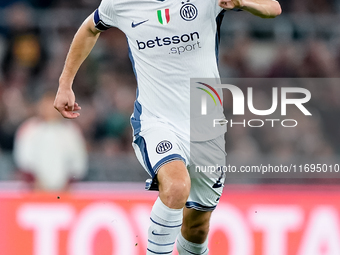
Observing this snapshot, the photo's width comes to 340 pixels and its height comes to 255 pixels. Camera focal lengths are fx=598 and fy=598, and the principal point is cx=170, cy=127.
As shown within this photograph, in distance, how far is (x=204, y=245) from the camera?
14.2ft

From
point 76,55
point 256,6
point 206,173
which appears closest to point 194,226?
point 206,173

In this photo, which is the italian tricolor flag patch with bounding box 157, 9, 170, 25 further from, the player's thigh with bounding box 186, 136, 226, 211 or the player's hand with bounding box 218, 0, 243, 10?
the player's thigh with bounding box 186, 136, 226, 211

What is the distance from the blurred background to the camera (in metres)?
5.51

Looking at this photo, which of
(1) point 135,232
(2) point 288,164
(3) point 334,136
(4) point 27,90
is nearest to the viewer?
(1) point 135,232

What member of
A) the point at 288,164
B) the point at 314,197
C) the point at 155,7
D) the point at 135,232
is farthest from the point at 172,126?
the point at 288,164

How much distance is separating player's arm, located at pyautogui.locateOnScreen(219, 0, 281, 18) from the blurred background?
2.37m

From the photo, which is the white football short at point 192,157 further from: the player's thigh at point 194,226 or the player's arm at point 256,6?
the player's arm at point 256,6

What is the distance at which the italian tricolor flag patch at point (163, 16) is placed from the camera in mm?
3803

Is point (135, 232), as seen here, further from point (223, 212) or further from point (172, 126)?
point (172, 126)

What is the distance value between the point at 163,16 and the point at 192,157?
36.6 inches

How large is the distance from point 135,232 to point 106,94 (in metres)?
3.40

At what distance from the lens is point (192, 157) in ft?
12.9

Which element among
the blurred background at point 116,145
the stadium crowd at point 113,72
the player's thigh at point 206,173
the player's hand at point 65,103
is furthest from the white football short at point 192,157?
the stadium crowd at point 113,72

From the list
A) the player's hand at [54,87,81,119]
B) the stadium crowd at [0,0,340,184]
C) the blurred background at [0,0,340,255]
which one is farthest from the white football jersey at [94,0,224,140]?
the stadium crowd at [0,0,340,184]
